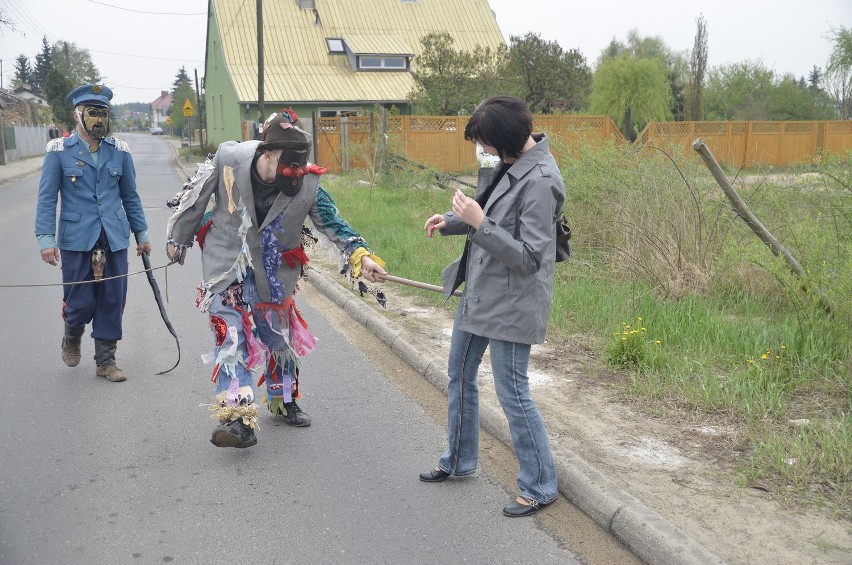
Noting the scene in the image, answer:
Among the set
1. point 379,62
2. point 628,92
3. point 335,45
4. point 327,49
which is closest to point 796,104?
point 628,92

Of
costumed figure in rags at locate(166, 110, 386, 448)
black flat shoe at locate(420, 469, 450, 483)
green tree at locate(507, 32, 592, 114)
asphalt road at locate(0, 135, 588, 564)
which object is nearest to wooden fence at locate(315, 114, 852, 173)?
green tree at locate(507, 32, 592, 114)

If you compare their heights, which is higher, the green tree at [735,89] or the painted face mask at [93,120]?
the green tree at [735,89]

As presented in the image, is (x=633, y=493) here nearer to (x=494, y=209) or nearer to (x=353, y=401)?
(x=494, y=209)

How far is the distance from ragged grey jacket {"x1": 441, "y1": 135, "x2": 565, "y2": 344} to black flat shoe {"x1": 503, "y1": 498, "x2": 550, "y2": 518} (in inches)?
33.1

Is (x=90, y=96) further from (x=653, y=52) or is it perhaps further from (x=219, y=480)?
(x=653, y=52)

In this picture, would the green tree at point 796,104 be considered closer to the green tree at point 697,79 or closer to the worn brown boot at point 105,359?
the green tree at point 697,79

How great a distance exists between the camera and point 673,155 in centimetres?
898

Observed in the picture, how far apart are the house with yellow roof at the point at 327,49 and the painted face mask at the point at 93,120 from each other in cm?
2903

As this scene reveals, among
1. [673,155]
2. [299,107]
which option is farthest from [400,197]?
[299,107]

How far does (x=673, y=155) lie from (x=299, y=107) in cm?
2991

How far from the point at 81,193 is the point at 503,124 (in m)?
3.70

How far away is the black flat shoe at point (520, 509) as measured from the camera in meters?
4.09

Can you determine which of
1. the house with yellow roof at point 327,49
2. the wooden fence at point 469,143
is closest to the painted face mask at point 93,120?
the wooden fence at point 469,143

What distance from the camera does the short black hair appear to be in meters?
3.79
